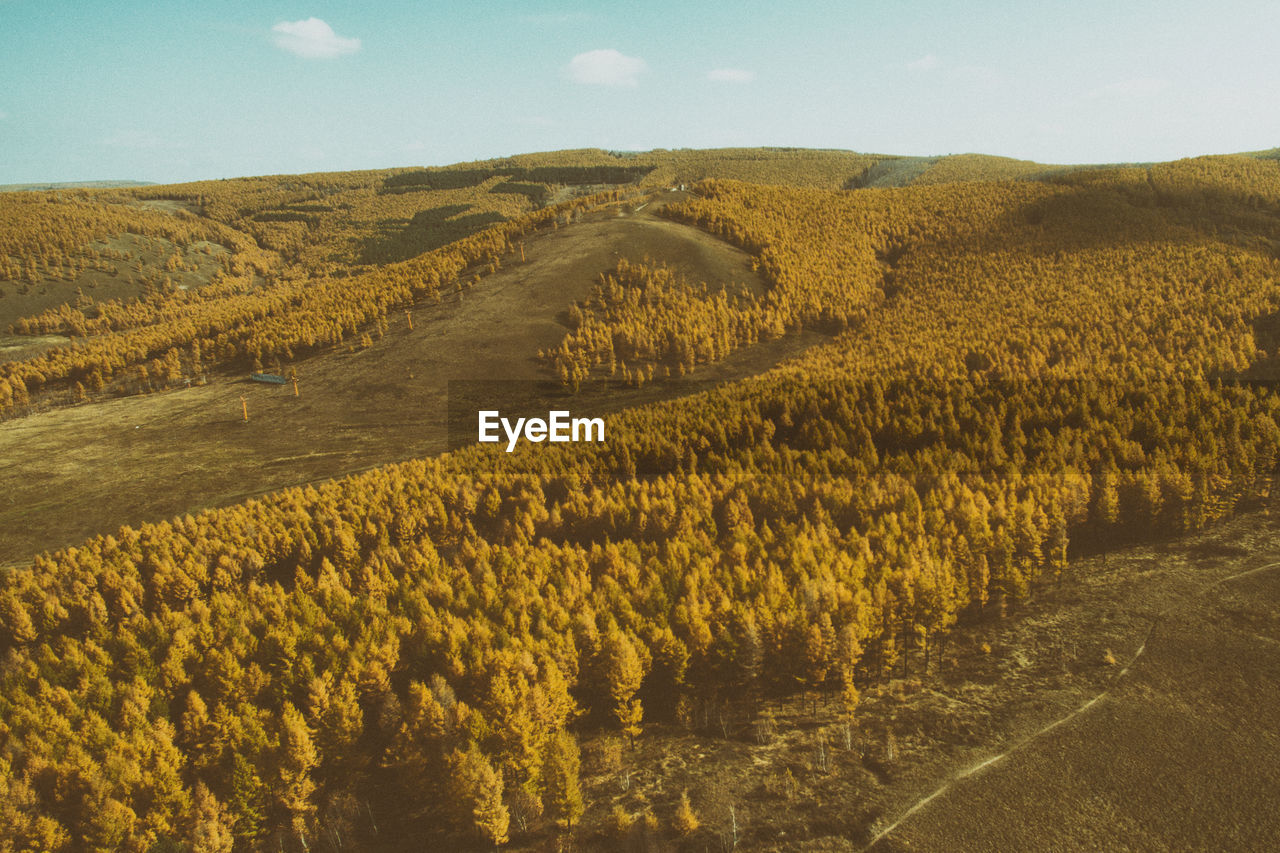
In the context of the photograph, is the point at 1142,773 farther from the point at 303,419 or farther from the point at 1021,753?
the point at 303,419

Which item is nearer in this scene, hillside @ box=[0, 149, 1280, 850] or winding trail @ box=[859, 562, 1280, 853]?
winding trail @ box=[859, 562, 1280, 853]

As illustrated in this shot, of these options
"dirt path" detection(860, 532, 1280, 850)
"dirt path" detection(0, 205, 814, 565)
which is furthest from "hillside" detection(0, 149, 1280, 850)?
"dirt path" detection(0, 205, 814, 565)

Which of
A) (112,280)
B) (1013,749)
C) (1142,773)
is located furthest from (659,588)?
(112,280)

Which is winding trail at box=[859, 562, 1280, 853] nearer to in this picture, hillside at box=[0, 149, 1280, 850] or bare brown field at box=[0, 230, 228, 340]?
hillside at box=[0, 149, 1280, 850]

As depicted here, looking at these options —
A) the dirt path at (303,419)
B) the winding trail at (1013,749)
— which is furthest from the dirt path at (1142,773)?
the dirt path at (303,419)

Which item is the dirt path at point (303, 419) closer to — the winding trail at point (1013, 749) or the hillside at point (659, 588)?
the hillside at point (659, 588)
